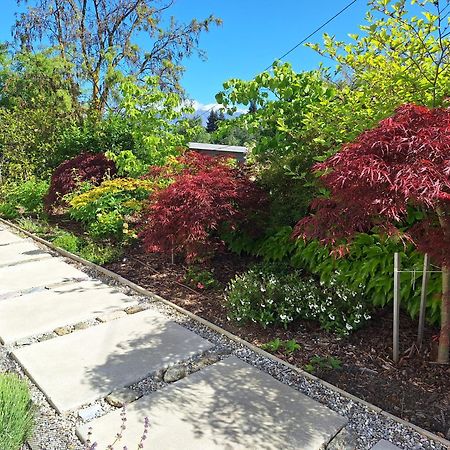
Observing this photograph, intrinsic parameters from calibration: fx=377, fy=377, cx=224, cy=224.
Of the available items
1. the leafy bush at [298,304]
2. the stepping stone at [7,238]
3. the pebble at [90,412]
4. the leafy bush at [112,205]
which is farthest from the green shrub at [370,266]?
the stepping stone at [7,238]

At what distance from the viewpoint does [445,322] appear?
89.4 inches

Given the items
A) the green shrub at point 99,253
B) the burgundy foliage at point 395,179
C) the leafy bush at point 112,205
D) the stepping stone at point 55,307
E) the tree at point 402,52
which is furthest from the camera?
the leafy bush at point 112,205

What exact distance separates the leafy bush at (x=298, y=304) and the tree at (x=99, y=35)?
8.57 meters

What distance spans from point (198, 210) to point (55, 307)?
152cm

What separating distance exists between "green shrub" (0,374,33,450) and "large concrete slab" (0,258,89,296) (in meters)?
2.18

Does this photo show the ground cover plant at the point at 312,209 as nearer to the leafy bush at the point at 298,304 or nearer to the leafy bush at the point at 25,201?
the leafy bush at the point at 298,304

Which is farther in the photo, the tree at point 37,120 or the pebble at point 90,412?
the tree at point 37,120

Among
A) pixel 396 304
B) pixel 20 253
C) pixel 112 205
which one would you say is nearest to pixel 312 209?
pixel 396 304

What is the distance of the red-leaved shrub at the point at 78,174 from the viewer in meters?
6.42

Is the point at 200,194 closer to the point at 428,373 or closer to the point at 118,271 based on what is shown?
the point at 118,271

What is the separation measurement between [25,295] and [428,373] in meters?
3.41

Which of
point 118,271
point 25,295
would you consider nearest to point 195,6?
point 118,271

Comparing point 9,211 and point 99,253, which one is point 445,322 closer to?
point 99,253

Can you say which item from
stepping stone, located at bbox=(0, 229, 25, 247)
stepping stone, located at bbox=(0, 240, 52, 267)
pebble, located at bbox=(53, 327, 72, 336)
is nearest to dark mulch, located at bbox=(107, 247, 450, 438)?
pebble, located at bbox=(53, 327, 72, 336)
